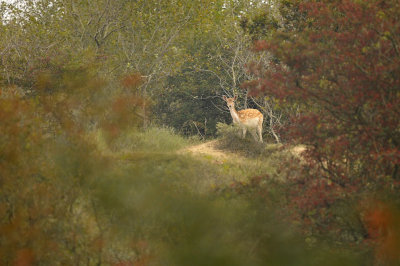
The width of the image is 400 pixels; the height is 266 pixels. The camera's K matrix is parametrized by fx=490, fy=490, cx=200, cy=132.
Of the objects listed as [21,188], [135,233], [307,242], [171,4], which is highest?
[171,4]

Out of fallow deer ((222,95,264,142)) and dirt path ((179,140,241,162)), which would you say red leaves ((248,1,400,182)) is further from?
fallow deer ((222,95,264,142))

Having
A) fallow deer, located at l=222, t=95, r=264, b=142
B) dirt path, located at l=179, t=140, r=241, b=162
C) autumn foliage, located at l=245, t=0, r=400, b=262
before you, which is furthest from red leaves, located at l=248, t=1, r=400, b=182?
fallow deer, located at l=222, t=95, r=264, b=142

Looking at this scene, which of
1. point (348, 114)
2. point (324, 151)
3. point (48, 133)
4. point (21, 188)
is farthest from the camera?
point (48, 133)

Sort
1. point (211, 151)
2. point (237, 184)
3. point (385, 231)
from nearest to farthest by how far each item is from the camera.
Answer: point (385, 231) → point (237, 184) → point (211, 151)

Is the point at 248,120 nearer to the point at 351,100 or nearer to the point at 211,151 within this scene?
the point at 211,151

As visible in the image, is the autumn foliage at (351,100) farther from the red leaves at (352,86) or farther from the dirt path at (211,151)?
the dirt path at (211,151)

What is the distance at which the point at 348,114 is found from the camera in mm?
4793

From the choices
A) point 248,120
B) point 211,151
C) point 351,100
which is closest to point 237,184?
point 351,100

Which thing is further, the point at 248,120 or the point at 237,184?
the point at 248,120

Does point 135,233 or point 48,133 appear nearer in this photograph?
point 135,233

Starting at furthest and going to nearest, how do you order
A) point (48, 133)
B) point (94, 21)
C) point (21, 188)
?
point (94, 21) < point (48, 133) < point (21, 188)

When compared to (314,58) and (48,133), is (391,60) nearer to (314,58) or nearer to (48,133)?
(314,58)

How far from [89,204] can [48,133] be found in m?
1.19

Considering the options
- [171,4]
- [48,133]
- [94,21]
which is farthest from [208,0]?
[48,133]
